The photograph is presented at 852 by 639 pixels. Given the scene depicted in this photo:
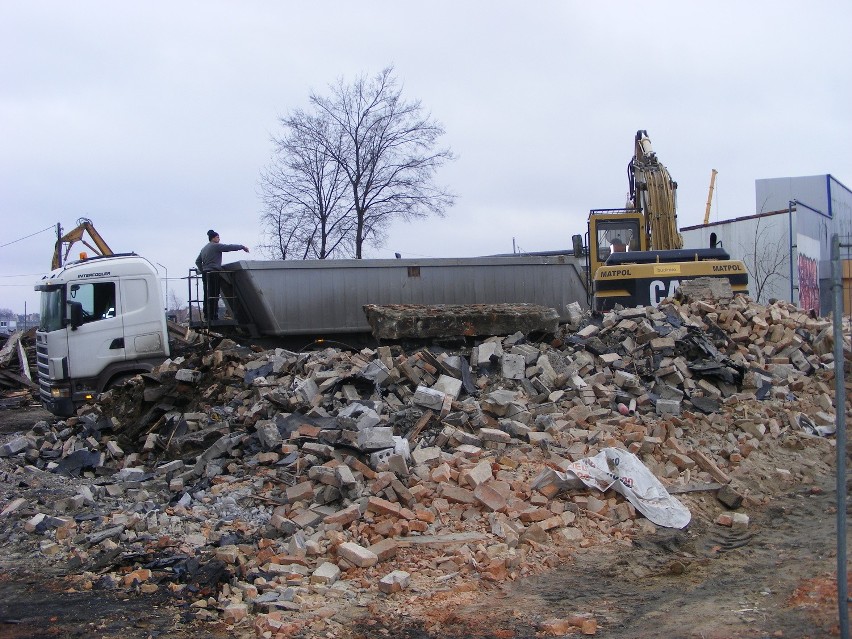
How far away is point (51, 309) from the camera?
12945mm

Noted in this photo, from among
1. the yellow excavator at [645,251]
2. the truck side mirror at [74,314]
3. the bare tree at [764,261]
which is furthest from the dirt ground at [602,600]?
the bare tree at [764,261]

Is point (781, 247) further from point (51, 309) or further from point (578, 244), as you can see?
point (51, 309)

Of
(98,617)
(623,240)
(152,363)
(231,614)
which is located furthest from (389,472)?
(623,240)

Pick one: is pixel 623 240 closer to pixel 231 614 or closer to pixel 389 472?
pixel 389 472

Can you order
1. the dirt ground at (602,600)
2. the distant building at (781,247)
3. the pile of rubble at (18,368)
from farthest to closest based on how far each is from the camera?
the distant building at (781,247) → the pile of rubble at (18,368) → the dirt ground at (602,600)

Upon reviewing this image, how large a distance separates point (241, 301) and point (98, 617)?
29.3ft

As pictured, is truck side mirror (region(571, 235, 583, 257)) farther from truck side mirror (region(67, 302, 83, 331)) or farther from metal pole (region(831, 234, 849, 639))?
metal pole (region(831, 234, 849, 639))

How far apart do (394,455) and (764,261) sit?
21291 mm

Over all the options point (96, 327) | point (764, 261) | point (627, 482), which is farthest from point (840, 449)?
point (764, 261)

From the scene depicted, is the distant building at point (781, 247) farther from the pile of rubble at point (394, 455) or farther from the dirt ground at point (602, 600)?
the dirt ground at point (602, 600)

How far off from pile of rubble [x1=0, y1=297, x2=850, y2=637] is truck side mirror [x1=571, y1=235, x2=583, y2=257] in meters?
3.87

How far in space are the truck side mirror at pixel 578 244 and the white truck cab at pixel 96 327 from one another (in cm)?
826

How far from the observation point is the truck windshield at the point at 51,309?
12.8 m

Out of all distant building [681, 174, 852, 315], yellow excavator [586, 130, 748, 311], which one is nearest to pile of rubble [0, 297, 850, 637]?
yellow excavator [586, 130, 748, 311]
